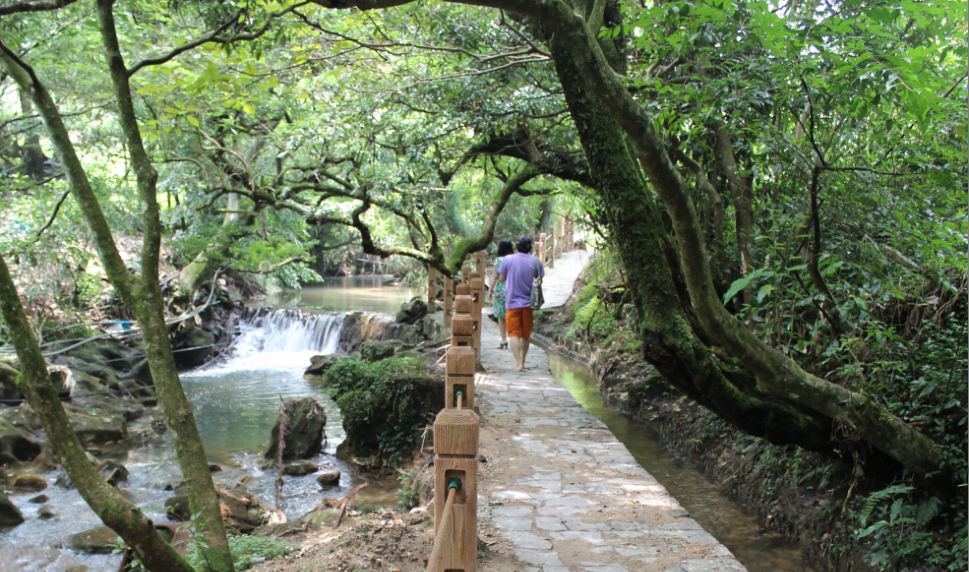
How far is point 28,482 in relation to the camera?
31.0 ft

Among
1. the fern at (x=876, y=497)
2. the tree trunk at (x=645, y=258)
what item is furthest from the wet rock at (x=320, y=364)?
the fern at (x=876, y=497)

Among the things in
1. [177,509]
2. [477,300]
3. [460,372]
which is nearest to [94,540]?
[177,509]

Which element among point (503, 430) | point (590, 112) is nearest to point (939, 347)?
point (590, 112)

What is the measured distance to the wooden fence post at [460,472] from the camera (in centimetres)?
308

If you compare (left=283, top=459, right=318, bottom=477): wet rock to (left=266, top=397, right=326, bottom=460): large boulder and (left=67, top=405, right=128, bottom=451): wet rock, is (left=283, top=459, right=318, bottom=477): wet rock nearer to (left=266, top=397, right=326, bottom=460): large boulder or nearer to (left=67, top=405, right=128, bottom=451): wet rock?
(left=266, top=397, right=326, bottom=460): large boulder

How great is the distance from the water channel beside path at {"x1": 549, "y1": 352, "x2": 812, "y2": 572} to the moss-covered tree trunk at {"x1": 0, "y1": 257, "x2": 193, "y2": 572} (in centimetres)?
435

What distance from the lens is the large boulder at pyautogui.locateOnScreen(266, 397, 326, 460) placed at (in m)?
10.5

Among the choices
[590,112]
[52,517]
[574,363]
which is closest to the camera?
[590,112]

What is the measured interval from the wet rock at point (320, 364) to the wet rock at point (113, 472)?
23.0 ft

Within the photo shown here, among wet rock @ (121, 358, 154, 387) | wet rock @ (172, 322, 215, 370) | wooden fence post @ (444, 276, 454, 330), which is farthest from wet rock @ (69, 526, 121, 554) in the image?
wet rock @ (172, 322, 215, 370)

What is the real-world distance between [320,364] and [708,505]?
38.7 feet

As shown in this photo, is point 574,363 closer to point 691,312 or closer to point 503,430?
point 503,430

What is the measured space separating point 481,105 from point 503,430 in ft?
14.3

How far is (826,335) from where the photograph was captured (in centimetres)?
621
